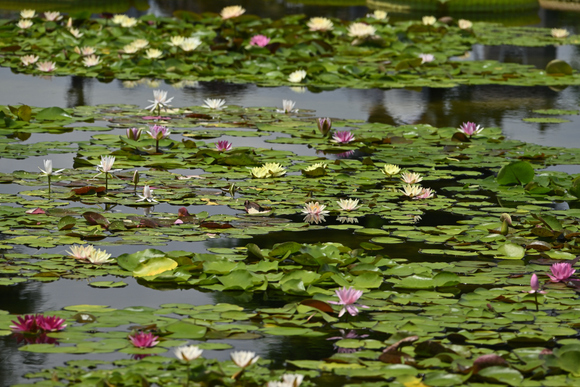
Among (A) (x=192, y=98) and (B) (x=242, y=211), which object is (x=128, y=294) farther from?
(A) (x=192, y=98)

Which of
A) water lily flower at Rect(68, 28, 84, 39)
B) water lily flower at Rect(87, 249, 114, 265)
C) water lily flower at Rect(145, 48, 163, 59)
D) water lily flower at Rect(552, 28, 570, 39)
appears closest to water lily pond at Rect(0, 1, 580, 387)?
water lily flower at Rect(87, 249, 114, 265)

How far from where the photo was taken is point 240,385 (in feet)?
7.20

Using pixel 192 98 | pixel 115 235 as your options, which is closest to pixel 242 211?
pixel 115 235

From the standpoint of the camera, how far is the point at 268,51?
8.67 metres

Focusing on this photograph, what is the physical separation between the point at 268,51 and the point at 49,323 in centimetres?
640

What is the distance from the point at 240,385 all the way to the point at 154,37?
7.86 metres

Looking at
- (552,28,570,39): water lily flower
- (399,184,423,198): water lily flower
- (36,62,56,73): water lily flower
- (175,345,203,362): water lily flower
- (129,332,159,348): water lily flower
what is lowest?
(129,332,159,348): water lily flower

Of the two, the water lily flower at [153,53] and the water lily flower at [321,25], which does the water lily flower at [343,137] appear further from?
the water lily flower at [321,25]

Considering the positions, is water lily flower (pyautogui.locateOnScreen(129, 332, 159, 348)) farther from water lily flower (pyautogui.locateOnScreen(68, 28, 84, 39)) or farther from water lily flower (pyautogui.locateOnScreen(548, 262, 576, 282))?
water lily flower (pyautogui.locateOnScreen(68, 28, 84, 39))

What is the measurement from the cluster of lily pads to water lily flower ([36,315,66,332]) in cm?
475

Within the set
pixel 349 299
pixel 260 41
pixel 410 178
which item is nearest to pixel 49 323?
pixel 349 299

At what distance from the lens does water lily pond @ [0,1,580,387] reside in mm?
2395

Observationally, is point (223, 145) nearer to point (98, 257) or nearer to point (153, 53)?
point (98, 257)

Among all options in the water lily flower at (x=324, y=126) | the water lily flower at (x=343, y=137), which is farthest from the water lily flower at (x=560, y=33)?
the water lily flower at (x=343, y=137)
